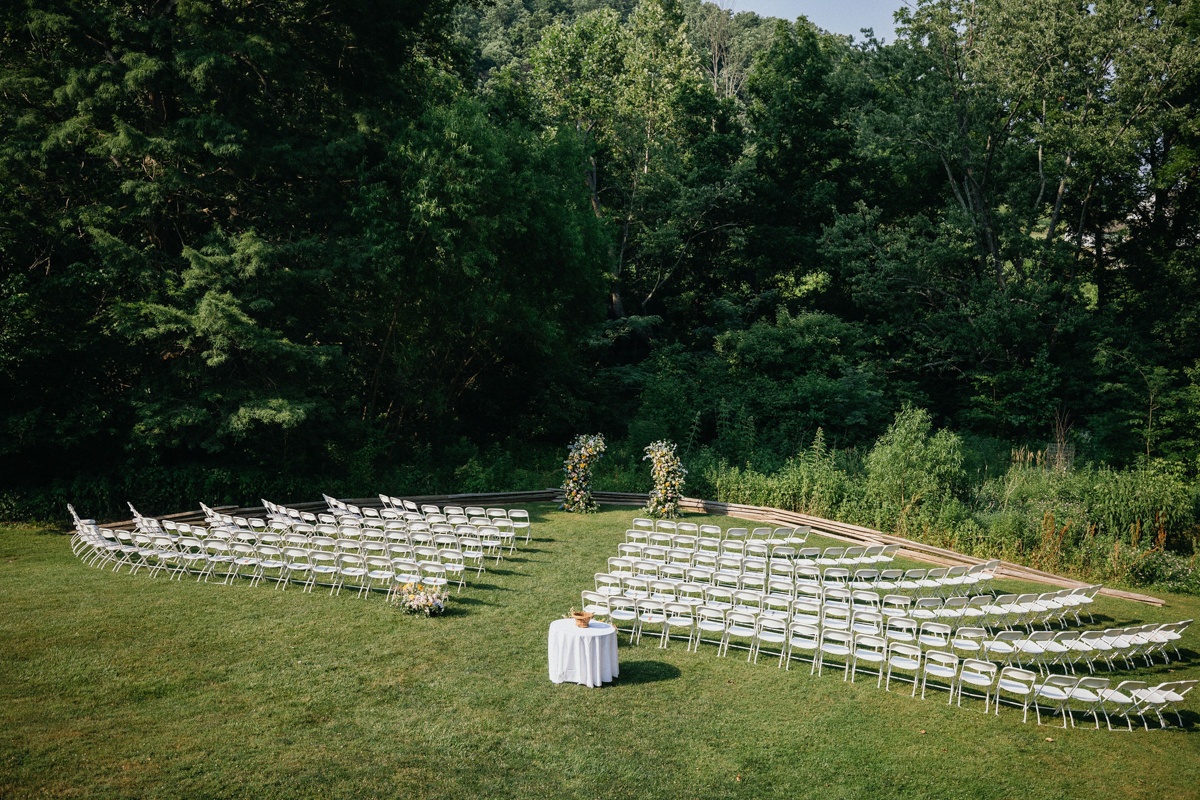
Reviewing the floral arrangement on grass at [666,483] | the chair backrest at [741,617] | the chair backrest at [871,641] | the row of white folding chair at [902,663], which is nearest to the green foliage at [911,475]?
the floral arrangement on grass at [666,483]

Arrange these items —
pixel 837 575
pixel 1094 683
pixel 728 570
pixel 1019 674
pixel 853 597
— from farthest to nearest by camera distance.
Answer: pixel 837 575 < pixel 728 570 < pixel 853 597 < pixel 1019 674 < pixel 1094 683

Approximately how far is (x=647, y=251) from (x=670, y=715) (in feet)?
84.6

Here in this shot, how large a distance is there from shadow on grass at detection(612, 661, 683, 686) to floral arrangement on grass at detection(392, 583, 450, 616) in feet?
9.48

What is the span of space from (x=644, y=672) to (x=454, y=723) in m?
A: 2.55

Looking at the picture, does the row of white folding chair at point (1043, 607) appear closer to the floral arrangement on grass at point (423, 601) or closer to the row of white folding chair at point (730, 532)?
the row of white folding chair at point (730, 532)

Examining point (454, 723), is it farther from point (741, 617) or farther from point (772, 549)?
point (772, 549)

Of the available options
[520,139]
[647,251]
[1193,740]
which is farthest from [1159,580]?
[647,251]

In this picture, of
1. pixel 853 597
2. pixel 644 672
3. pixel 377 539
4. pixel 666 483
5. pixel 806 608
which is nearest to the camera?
pixel 644 672

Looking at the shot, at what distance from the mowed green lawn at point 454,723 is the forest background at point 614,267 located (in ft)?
23.5

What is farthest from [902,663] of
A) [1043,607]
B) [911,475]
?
[911,475]

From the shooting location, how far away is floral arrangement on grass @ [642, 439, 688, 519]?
710 inches

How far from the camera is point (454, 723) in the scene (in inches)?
287

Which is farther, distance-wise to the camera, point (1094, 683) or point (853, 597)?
point (853, 597)

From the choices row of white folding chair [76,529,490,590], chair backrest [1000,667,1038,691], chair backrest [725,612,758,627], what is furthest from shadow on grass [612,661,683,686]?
row of white folding chair [76,529,490,590]
